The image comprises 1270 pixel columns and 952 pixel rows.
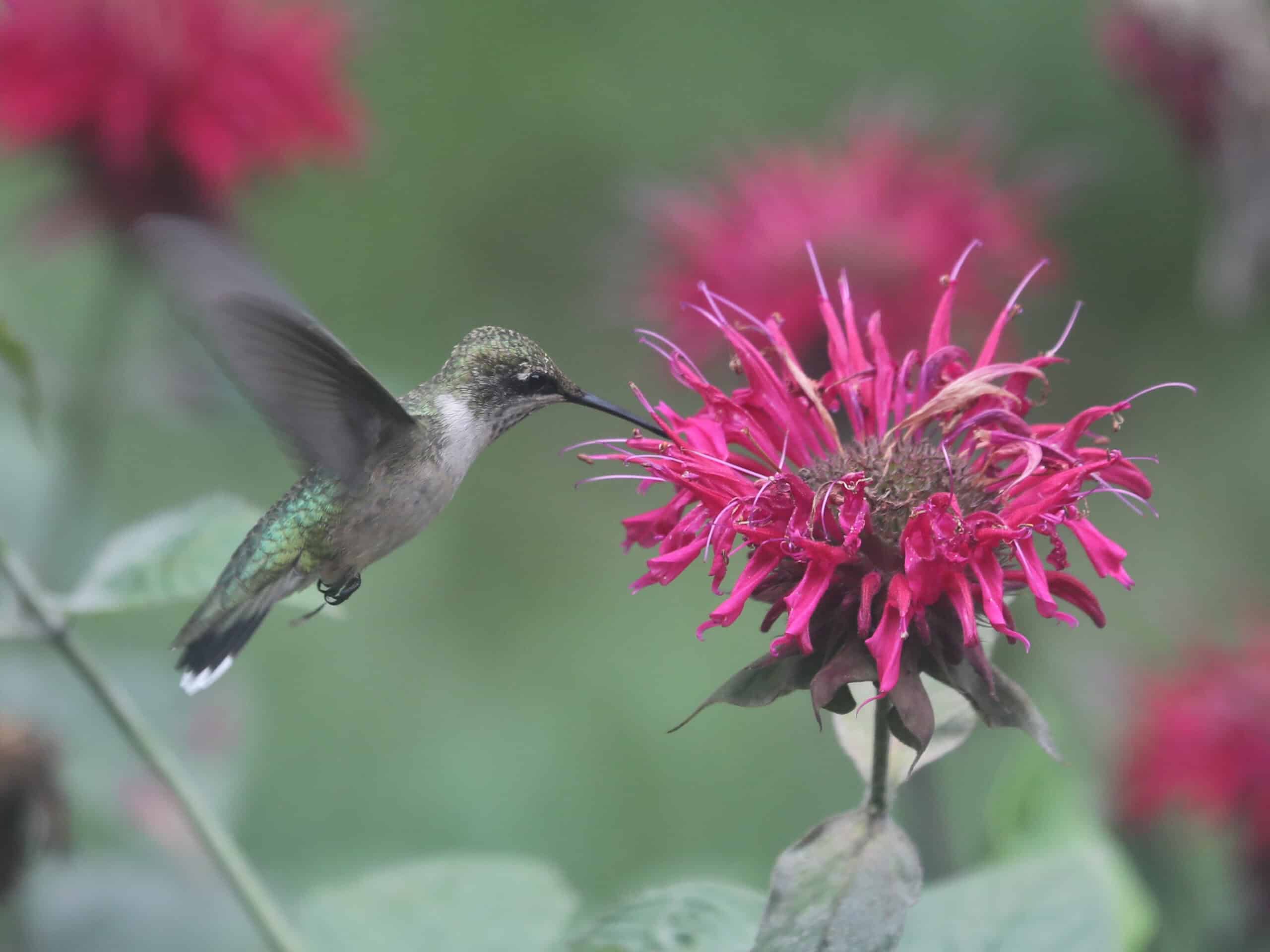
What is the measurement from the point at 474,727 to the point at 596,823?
0.31 metres

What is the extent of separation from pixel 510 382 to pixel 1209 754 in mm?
1130

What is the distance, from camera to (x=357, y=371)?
100cm

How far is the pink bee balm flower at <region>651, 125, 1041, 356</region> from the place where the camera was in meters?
2.03

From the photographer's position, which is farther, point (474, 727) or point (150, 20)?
point (474, 727)

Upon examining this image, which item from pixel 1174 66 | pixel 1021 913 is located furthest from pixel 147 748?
pixel 1174 66

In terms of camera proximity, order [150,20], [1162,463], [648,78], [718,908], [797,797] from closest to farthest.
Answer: [718,908] → [150,20] → [797,797] → [1162,463] → [648,78]

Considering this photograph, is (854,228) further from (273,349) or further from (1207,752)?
(273,349)

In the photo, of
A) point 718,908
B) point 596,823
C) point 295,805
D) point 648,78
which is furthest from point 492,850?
point 648,78

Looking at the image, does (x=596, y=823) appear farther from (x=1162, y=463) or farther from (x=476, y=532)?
(x=1162, y=463)

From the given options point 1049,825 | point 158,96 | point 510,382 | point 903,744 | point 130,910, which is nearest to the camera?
point 903,744

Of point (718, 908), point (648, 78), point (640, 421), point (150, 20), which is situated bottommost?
point (718, 908)

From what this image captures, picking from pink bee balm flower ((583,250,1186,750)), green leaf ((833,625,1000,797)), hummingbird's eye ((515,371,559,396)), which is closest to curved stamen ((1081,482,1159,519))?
pink bee balm flower ((583,250,1186,750))

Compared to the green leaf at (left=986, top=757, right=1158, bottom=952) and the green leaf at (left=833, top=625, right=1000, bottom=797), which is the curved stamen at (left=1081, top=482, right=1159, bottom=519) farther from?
the green leaf at (left=986, top=757, right=1158, bottom=952)

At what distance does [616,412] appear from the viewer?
100 centimetres
